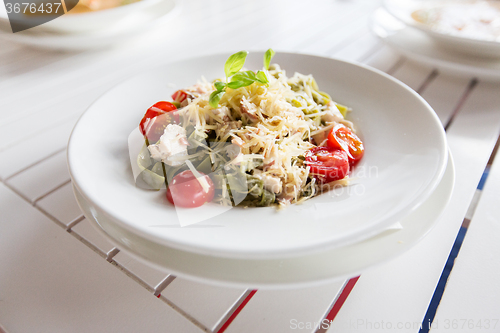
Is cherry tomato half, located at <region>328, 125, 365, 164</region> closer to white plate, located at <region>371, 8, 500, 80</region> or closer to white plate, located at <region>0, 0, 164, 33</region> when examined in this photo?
white plate, located at <region>371, 8, 500, 80</region>

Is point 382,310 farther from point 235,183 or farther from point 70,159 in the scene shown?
point 70,159

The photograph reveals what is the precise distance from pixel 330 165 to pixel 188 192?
49 cm

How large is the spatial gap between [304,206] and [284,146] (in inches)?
10.0

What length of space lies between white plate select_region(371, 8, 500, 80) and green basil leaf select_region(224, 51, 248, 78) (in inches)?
46.3

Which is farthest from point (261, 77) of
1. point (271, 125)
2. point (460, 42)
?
point (460, 42)

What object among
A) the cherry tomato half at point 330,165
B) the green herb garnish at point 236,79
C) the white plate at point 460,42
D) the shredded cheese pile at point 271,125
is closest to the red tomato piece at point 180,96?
the shredded cheese pile at point 271,125

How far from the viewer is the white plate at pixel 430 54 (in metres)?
1.79

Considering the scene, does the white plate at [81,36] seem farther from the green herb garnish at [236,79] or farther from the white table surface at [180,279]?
the green herb garnish at [236,79]

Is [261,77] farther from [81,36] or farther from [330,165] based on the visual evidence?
[81,36]

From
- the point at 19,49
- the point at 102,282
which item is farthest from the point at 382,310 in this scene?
the point at 19,49

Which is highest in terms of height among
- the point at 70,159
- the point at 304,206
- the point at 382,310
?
the point at 70,159

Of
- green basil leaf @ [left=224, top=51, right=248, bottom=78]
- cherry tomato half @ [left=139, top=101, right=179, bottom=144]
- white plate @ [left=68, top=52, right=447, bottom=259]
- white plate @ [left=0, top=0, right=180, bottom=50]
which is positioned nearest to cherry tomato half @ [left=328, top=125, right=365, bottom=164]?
white plate @ [left=68, top=52, right=447, bottom=259]

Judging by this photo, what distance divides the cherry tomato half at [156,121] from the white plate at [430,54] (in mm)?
1431

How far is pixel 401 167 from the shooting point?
1083mm
